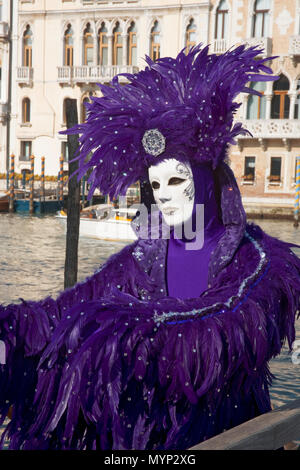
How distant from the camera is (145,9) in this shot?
2723 cm

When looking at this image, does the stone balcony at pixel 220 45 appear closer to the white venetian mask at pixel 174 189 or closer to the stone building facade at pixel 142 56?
the stone building facade at pixel 142 56

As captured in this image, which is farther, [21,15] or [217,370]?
[21,15]

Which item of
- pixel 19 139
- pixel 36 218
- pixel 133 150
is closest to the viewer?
pixel 133 150

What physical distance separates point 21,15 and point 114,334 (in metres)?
29.1

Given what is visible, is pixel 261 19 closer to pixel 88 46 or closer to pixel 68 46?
pixel 88 46

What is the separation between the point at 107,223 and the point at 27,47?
1538cm

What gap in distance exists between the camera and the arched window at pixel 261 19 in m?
25.3


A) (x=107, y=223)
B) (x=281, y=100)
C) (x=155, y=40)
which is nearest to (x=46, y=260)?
(x=107, y=223)

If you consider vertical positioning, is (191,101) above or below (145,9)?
below

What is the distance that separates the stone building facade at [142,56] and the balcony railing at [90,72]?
0.04 metres

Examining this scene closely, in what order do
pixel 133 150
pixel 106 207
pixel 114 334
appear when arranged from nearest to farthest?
pixel 114 334 < pixel 133 150 < pixel 106 207

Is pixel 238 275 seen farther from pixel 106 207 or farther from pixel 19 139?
pixel 19 139

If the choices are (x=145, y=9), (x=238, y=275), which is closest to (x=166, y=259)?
(x=238, y=275)

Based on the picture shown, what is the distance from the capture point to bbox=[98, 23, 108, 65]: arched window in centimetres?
2839
